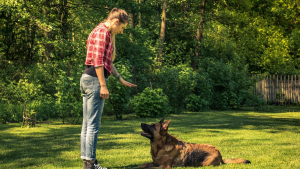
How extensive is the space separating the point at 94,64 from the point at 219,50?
975 inches

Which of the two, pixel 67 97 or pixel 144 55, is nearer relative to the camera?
pixel 67 97

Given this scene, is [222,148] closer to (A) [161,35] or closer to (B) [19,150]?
(B) [19,150]

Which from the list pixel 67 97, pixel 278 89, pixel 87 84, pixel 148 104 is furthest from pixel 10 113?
pixel 278 89

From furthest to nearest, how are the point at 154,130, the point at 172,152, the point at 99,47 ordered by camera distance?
the point at 172,152, the point at 154,130, the point at 99,47

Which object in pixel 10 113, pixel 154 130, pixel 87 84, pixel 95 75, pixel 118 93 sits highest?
pixel 95 75

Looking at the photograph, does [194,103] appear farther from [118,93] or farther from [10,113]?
[10,113]

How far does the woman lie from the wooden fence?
21551 millimetres

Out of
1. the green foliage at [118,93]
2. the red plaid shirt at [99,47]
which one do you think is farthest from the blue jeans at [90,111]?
the green foliage at [118,93]

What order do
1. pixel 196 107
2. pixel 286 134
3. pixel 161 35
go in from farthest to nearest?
pixel 161 35 < pixel 196 107 < pixel 286 134

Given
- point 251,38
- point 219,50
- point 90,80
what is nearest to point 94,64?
point 90,80

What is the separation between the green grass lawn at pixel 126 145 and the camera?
562 centimetres

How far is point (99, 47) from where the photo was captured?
4.23 metres

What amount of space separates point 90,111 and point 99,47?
2.84 ft

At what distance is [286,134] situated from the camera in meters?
9.14
